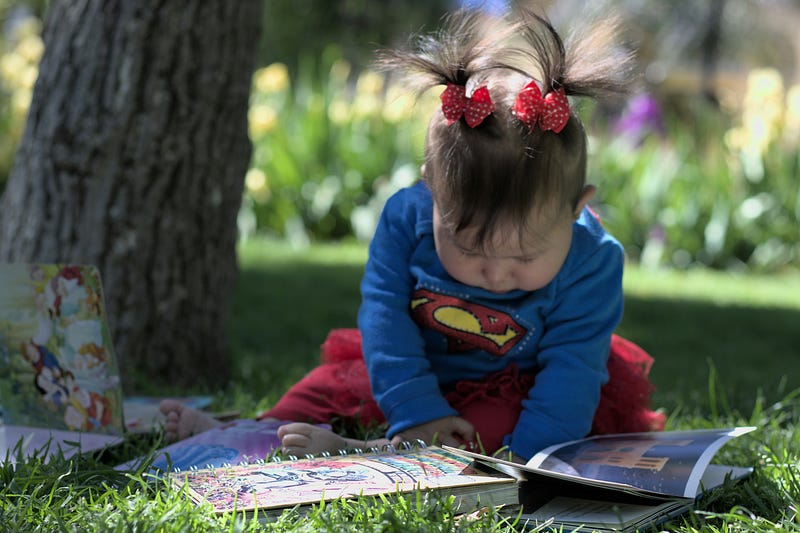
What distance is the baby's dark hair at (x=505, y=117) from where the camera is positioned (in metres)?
1.93

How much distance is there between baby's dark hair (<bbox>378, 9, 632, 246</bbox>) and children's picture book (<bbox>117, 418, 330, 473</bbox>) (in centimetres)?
62

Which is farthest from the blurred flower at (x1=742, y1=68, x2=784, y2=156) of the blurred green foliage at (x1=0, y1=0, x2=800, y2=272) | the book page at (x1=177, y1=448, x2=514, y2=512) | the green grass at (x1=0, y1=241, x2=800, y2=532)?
the book page at (x1=177, y1=448, x2=514, y2=512)

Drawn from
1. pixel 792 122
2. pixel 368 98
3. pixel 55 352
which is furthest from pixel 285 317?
pixel 792 122

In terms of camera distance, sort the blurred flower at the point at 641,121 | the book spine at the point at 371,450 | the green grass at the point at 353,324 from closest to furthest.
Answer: the green grass at the point at 353,324 < the book spine at the point at 371,450 < the blurred flower at the point at 641,121

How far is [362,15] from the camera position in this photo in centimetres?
1755

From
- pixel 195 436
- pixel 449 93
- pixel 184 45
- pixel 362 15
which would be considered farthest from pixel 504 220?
pixel 362 15

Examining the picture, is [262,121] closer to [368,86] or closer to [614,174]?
[368,86]

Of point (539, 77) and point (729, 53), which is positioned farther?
point (729, 53)

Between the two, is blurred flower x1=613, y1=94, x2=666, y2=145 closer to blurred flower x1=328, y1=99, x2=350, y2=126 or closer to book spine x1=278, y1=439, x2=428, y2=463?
blurred flower x1=328, y1=99, x2=350, y2=126

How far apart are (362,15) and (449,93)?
16.2m

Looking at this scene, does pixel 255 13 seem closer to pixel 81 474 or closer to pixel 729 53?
pixel 81 474

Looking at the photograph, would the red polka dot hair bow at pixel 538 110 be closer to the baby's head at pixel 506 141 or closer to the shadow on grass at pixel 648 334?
the baby's head at pixel 506 141

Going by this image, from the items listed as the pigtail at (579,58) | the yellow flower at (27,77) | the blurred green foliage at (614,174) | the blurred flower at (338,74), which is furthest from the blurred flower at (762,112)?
the yellow flower at (27,77)

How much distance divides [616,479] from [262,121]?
502 cm
